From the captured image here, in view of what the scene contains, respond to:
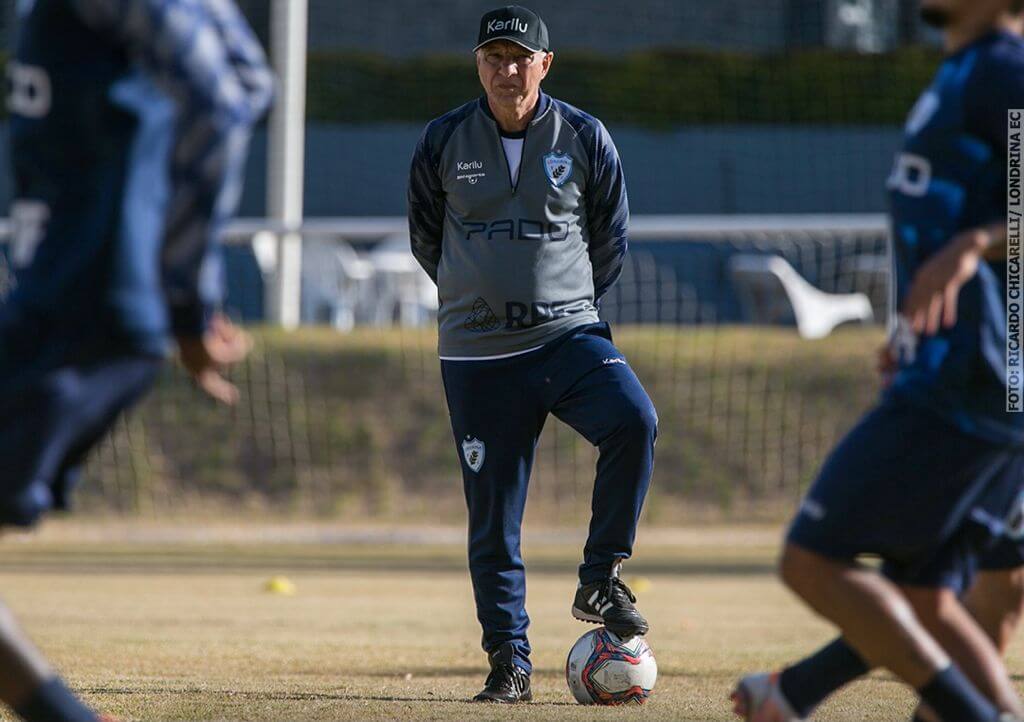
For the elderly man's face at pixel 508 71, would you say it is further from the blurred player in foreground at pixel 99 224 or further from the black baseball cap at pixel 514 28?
the blurred player in foreground at pixel 99 224

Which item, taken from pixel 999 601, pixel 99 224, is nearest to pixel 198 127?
pixel 99 224

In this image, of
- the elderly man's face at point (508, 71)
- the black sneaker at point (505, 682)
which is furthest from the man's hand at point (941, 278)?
the elderly man's face at point (508, 71)

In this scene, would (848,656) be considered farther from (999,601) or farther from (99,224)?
(99,224)

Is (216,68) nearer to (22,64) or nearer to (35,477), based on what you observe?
(22,64)

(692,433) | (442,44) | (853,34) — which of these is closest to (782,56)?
(853,34)

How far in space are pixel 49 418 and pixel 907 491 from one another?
1936mm

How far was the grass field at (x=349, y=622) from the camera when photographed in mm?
6297

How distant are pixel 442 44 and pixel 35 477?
23.9 meters

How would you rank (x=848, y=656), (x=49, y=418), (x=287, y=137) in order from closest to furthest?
(x=49, y=418) → (x=848, y=656) → (x=287, y=137)

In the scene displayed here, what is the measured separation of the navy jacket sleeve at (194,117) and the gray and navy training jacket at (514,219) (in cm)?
265

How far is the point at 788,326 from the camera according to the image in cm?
2073

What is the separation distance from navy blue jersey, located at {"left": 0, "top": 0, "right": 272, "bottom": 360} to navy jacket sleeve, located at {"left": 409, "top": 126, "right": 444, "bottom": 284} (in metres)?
2.83

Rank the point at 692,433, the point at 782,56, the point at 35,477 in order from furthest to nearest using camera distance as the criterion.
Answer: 1. the point at 782,56
2. the point at 692,433
3. the point at 35,477

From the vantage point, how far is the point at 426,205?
718cm
